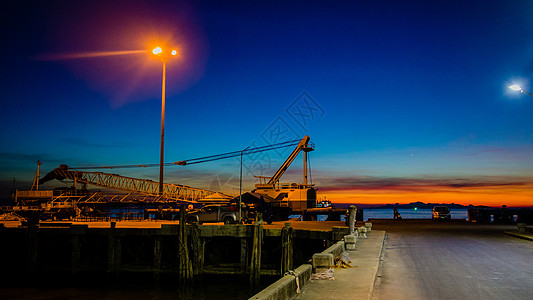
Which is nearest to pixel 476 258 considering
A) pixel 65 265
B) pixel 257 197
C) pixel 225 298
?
pixel 225 298

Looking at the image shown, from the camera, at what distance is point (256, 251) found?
2367 centimetres

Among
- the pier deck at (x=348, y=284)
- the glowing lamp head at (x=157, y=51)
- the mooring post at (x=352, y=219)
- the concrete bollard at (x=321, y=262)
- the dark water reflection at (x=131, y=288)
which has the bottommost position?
the dark water reflection at (x=131, y=288)

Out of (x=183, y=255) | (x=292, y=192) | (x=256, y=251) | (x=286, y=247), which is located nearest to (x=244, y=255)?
(x=256, y=251)

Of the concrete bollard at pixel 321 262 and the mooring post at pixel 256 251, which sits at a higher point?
the concrete bollard at pixel 321 262

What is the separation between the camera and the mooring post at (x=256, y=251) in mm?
23312

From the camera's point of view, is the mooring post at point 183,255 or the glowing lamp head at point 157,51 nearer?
the mooring post at point 183,255

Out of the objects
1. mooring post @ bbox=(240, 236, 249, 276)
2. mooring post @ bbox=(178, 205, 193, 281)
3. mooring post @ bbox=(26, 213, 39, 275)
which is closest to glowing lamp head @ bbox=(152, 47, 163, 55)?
mooring post @ bbox=(178, 205, 193, 281)

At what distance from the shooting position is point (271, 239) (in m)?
27.2

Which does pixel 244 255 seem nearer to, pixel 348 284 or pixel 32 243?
pixel 32 243

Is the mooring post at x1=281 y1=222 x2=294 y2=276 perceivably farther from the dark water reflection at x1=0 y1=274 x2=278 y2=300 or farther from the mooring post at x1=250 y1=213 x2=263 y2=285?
the dark water reflection at x1=0 y1=274 x2=278 y2=300

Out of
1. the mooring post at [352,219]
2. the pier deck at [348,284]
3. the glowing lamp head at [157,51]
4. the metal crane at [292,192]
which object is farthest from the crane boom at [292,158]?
the pier deck at [348,284]

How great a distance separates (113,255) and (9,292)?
583 cm

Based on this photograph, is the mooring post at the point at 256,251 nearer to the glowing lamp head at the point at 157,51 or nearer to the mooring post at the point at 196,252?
the mooring post at the point at 196,252

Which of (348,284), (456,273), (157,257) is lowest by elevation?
(157,257)
